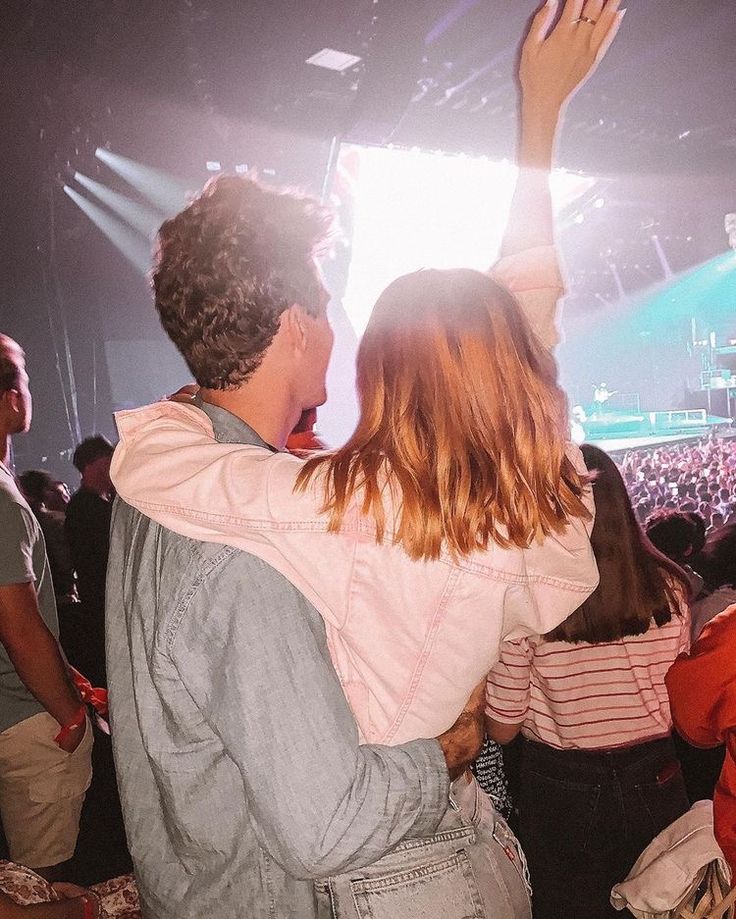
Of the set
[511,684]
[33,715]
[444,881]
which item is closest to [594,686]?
[511,684]

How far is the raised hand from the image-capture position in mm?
1029

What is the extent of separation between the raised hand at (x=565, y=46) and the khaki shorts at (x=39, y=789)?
1828mm

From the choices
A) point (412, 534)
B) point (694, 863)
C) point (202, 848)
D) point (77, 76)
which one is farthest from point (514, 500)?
point (77, 76)

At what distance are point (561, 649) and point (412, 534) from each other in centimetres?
125

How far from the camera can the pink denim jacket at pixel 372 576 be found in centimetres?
75

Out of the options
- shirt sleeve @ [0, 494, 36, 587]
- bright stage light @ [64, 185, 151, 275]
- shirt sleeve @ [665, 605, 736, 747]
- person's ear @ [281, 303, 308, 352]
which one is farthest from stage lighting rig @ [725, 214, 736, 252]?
person's ear @ [281, 303, 308, 352]

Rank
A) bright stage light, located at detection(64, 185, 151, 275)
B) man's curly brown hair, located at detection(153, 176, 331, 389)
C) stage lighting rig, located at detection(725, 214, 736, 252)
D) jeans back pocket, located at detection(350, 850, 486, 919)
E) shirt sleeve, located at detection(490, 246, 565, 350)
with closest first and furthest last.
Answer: jeans back pocket, located at detection(350, 850, 486, 919) < man's curly brown hair, located at detection(153, 176, 331, 389) < shirt sleeve, located at detection(490, 246, 565, 350) < bright stage light, located at detection(64, 185, 151, 275) < stage lighting rig, located at detection(725, 214, 736, 252)

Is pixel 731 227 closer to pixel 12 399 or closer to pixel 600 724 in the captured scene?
pixel 600 724

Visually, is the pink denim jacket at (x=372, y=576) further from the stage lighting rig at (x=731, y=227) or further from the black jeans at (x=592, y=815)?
the stage lighting rig at (x=731, y=227)

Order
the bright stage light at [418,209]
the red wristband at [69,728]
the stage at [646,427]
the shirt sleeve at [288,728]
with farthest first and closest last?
the stage at [646,427] → the bright stage light at [418,209] → the red wristband at [69,728] → the shirt sleeve at [288,728]

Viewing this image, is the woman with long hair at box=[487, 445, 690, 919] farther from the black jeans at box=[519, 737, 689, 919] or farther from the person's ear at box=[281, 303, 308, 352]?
the person's ear at box=[281, 303, 308, 352]

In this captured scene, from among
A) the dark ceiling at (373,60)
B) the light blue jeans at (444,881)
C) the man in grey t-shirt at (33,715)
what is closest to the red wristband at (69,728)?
the man in grey t-shirt at (33,715)

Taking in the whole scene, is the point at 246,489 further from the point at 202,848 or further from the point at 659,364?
the point at 659,364

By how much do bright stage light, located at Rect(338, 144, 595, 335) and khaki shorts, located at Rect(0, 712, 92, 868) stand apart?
8.45 m
